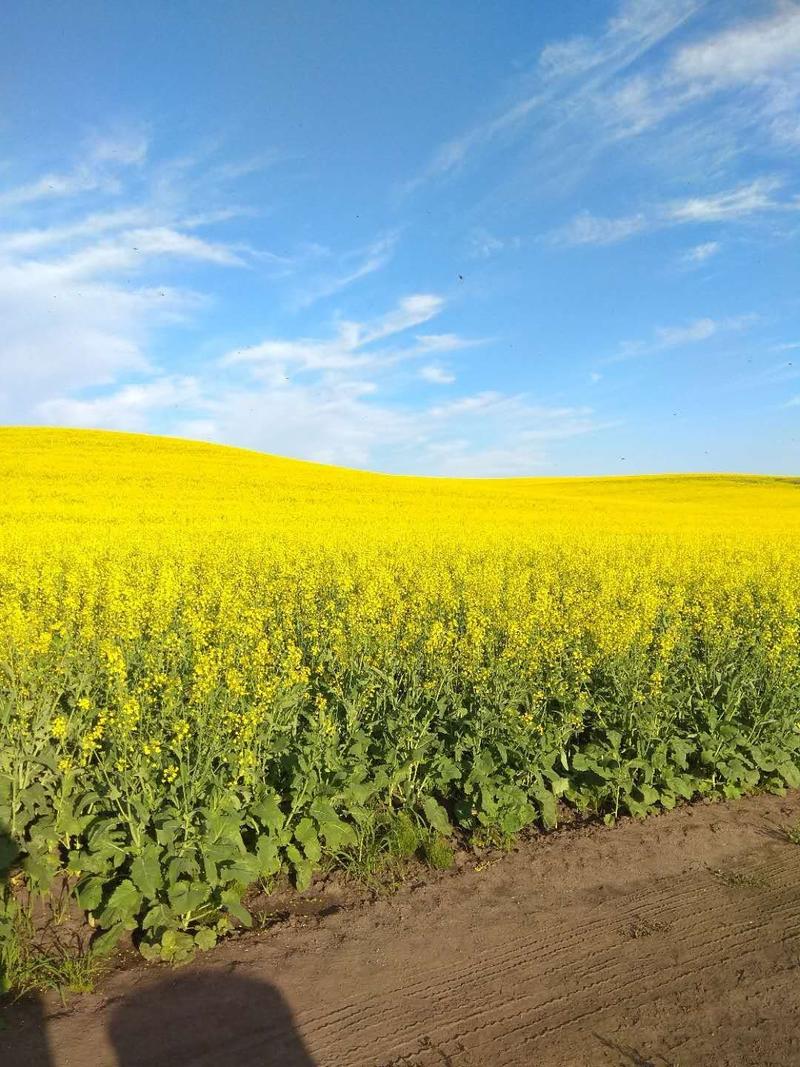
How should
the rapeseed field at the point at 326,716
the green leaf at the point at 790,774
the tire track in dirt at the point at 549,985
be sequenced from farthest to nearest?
the green leaf at the point at 790,774 < the rapeseed field at the point at 326,716 < the tire track in dirt at the point at 549,985

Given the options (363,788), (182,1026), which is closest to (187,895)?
(182,1026)

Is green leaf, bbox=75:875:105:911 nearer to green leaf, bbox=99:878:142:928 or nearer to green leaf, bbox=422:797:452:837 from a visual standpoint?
green leaf, bbox=99:878:142:928

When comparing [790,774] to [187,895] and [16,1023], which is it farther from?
[16,1023]

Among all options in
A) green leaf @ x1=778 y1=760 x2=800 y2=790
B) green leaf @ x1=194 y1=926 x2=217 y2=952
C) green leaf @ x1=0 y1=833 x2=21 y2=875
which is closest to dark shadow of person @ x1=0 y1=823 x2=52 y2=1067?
green leaf @ x1=0 y1=833 x2=21 y2=875

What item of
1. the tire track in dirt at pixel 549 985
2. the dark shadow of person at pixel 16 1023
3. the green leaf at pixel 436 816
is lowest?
the tire track in dirt at pixel 549 985

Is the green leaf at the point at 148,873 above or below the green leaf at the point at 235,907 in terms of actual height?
above

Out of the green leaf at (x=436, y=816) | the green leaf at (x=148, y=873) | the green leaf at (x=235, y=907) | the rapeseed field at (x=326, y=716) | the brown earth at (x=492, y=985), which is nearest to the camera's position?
the brown earth at (x=492, y=985)

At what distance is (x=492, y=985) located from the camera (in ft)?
12.7

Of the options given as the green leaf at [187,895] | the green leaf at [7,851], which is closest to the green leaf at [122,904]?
the green leaf at [187,895]

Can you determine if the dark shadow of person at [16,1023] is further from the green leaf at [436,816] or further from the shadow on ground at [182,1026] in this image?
the green leaf at [436,816]

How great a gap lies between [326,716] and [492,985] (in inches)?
90.0

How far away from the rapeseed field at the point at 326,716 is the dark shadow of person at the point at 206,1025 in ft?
0.98

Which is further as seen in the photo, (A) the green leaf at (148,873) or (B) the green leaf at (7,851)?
(B) the green leaf at (7,851)

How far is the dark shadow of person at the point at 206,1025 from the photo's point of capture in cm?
332
